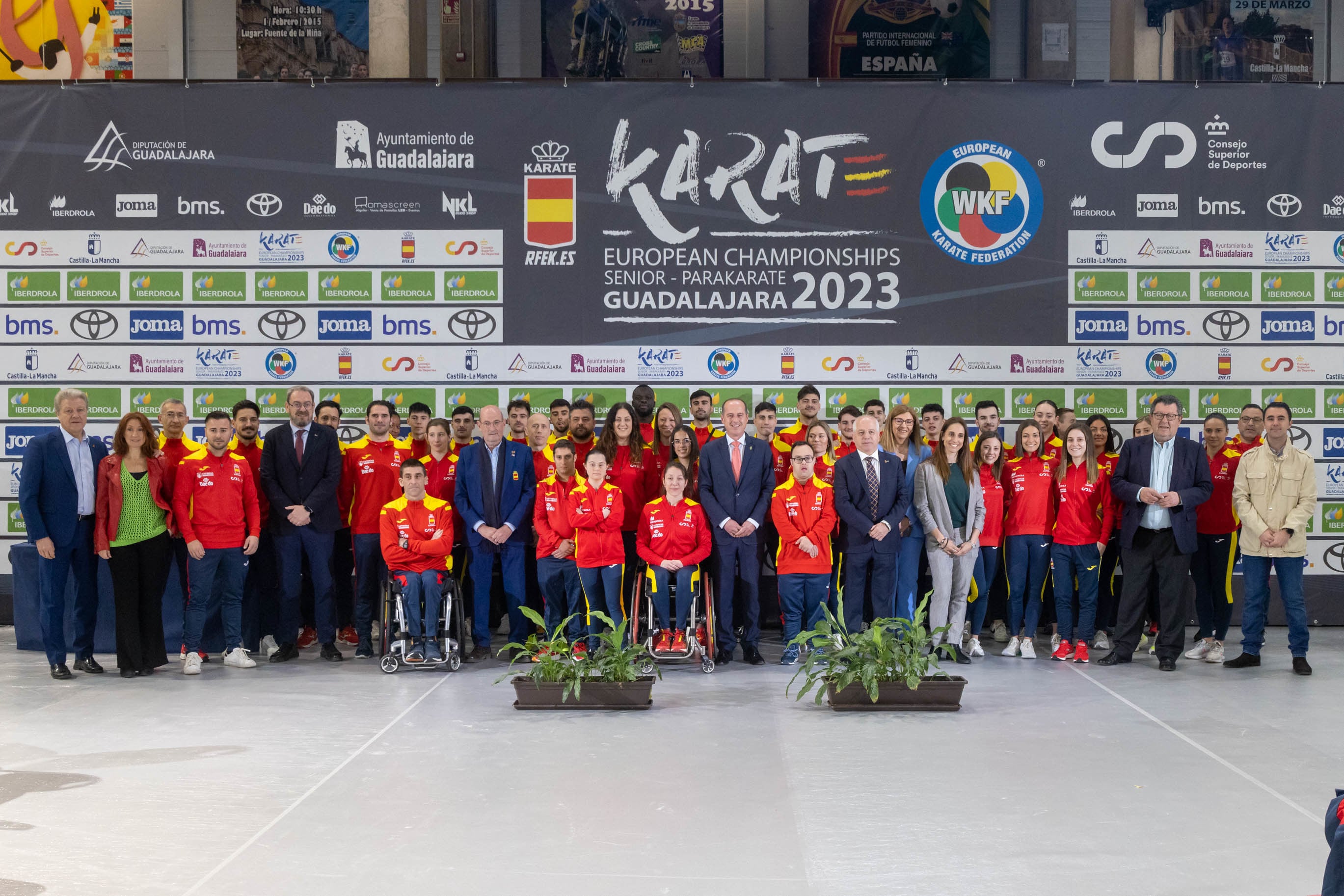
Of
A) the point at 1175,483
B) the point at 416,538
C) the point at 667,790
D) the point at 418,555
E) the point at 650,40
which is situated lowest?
the point at 667,790

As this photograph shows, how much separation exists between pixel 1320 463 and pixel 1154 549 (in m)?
2.88

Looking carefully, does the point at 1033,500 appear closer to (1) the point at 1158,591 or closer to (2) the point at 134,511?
(1) the point at 1158,591

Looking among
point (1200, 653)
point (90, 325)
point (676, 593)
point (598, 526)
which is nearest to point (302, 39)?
point (90, 325)

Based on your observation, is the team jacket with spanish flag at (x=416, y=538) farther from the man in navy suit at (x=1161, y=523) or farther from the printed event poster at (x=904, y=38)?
the printed event poster at (x=904, y=38)

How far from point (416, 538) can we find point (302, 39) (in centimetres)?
852

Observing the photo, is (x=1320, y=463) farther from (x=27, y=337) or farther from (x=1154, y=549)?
(x=27, y=337)

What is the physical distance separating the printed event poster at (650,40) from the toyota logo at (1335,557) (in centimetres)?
827

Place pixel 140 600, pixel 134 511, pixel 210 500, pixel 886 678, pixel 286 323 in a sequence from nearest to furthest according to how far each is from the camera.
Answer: pixel 886 678
pixel 134 511
pixel 140 600
pixel 210 500
pixel 286 323

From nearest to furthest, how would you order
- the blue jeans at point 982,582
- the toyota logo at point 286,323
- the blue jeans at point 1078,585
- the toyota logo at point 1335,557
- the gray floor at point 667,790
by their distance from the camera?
the gray floor at point 667,790 → the blue jeans at point 1078,585 → the blue jeans at point 982,582 → the toyota logo at point 1335,557 → the toyota logo at point 286,323

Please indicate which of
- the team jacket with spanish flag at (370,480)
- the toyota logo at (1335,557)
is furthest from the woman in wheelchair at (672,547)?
the toyota logo at (1335,557)

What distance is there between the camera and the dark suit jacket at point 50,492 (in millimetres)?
7656

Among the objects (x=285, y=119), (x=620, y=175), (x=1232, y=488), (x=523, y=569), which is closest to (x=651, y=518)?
(x=523, y=569)

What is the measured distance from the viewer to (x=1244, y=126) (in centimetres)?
987

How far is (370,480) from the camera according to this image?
8.51 metres
